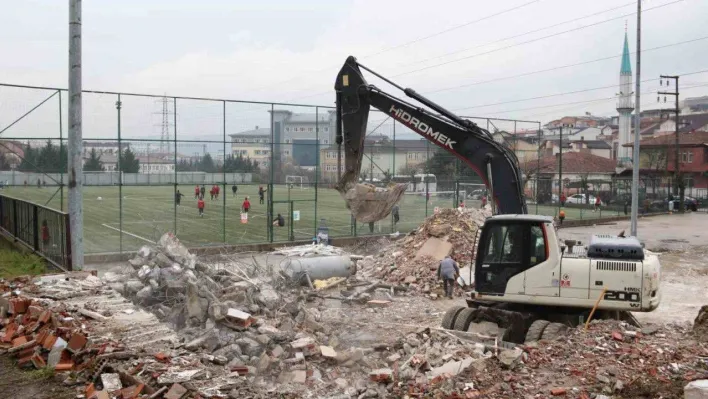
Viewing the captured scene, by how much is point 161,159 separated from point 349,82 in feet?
46.3

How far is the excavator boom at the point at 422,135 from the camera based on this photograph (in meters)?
13.9

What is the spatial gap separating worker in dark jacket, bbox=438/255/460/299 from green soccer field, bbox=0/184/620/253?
964cm

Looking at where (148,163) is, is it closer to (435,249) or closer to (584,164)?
(435,249)

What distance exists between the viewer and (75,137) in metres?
15.2

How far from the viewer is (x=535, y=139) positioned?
46.1 m

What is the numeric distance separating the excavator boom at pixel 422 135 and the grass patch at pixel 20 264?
828cm

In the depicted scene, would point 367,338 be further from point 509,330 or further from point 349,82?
point 349,82

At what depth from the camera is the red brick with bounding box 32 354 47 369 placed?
28.8 feet

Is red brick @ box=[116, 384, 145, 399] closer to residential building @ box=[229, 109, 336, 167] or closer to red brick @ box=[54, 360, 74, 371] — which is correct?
red brick @ box=[54, 360, 74, 371]

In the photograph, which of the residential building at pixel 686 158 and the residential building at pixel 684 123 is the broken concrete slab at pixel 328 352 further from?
the residential building at pixel 684 123

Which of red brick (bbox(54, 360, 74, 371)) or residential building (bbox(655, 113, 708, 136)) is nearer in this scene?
red brick (bbox(54, 360, 74, 371))

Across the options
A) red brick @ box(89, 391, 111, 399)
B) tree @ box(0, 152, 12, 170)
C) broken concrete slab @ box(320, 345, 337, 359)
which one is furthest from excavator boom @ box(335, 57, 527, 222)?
tree @ box(0, 152, 12, 170)

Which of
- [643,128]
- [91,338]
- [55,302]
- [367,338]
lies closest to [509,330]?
[367,338]

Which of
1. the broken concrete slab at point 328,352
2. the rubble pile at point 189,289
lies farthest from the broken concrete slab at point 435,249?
the broken concrete slab at point 328,352
